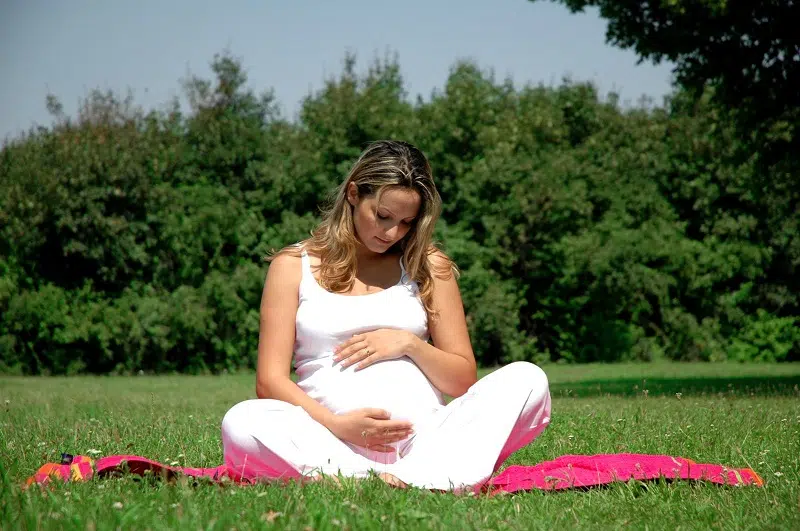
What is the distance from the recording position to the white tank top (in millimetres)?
4840

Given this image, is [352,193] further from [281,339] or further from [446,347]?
[446,347]

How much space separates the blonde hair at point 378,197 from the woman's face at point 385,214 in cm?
4

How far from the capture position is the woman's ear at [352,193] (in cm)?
509

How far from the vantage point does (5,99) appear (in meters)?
22.0

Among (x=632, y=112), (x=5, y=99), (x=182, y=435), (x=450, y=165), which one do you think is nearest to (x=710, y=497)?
(x=182, y=435)

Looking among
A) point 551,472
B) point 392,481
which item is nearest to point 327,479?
point 392,481

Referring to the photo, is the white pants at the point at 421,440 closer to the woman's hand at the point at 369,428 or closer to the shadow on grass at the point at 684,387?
the woman's hand at the point at 369,428

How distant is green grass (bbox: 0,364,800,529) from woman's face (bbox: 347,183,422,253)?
1.33 m

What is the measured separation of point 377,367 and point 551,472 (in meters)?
1.04

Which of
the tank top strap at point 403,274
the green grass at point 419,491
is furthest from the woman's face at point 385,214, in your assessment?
the green grass at point 419,491

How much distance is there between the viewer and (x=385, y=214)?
196 inches

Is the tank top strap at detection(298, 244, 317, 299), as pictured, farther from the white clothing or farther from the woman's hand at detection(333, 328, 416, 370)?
the woman's hand at detection(333, 328, 416, 370)

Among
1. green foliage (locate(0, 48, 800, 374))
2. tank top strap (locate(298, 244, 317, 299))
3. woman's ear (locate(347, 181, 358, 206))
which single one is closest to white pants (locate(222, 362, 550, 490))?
tank top strap (locate(298, 244, 317, 299))

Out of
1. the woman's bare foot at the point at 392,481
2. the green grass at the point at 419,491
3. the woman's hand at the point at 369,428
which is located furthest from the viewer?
the woman's hand at the point at 369,428
